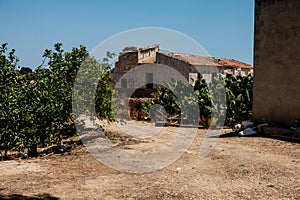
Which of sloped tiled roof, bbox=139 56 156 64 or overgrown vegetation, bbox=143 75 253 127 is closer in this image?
overgrown vegetation, bbox=143 75 253 127

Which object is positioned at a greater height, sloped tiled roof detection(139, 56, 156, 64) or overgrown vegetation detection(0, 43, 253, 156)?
sloped tiled roof detection(139, 56, 156, 64)

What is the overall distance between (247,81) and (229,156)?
6360 mm

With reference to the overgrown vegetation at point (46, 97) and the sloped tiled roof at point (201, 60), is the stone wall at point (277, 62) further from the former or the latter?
the sloped tiled roof at point (201, 60)

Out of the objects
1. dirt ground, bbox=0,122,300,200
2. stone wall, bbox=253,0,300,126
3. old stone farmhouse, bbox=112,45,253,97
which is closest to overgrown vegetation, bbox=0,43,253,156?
dirt ground, bbox=0,122,300,200

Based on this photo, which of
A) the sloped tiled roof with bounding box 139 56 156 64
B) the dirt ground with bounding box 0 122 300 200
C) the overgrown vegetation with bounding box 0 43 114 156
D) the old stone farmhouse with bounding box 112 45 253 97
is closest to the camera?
the dirt ground with bounding box 0 122 300 200

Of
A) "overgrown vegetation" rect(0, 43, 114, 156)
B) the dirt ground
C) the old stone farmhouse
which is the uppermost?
the old stone farmhouse

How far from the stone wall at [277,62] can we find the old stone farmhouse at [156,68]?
1325cm

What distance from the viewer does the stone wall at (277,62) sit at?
9.11 meters

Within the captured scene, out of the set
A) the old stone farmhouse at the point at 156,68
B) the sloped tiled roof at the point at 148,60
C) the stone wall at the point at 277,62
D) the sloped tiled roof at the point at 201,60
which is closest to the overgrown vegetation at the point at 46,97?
the stone wall at the point at 277,62

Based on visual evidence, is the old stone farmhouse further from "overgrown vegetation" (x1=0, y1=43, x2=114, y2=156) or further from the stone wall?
"overgrown vegetation" (x1=0, y1=43, x2=114, y2=156)

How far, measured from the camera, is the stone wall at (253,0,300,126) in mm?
9109

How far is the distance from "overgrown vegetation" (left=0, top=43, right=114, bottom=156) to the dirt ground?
2.51 feet

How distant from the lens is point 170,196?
4.39 meters

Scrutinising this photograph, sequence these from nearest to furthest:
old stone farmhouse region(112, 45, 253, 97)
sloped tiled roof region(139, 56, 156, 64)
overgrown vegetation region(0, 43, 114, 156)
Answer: overgrown vegetation region(0, 43, 114, 156) → old stone farmhouse region(112, 45, 253, 97) → sloped tiled roof region(139, 56, 156, 64)
